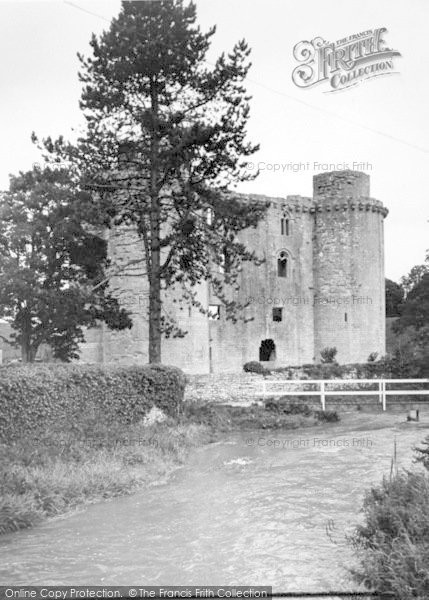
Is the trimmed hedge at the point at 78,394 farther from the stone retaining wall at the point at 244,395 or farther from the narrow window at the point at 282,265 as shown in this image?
the narrow window at the point at 282,265

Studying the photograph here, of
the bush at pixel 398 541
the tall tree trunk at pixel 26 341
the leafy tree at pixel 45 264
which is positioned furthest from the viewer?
the tall tree trunk at pixel 26 341

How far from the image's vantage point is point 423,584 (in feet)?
18.9

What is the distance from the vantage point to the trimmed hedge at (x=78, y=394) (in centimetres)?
1292

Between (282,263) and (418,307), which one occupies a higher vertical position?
(282,263)

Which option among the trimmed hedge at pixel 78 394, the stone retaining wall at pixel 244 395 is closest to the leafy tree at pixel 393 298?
the stone retaining wall at pixel 244 395

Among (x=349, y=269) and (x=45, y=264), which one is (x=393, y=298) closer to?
(x=349, y=269)

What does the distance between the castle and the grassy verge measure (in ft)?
78.4

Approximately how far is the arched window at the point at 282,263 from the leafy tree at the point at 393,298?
28399 mm

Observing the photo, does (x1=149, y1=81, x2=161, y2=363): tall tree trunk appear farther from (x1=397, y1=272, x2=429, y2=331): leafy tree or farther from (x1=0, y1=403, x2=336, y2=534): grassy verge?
(x1=397, y1=272, x2=429, y2=331): leafy tree

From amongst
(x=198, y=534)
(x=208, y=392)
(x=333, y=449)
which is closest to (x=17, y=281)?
(x=208, y=392)

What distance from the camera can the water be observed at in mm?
7348

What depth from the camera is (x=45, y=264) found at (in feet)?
83.9

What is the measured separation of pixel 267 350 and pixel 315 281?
16.9 ft

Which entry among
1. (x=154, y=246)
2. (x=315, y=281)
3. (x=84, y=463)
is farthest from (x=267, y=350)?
(x=84, y=463)
